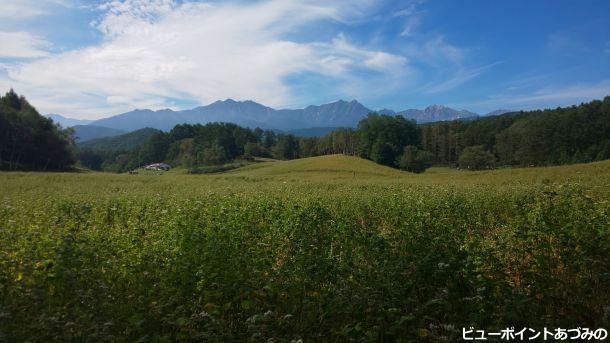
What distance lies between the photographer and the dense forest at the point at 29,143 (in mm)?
58031

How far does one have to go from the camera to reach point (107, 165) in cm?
13500

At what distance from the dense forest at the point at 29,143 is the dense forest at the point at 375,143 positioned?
0.43 ft

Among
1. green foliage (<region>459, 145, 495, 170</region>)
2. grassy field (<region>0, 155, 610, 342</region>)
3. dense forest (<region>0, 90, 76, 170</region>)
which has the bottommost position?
grassy field (<region>0, 155, 610, 342</region>)

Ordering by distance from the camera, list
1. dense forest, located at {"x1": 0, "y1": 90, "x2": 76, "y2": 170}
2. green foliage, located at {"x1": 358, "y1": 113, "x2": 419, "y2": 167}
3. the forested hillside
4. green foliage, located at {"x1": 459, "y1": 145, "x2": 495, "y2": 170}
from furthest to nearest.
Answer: green foliage, located at {"x1": 459, "y1": 145, "x2": 495, "y2": 170}, green foliage, located at {"x1": 358, "y1": 113, "x2": 419, "y2": 167}, the forested hillside, dense forest, located at {"x1": 0, "y1": 90, "x2": 76, "y2": 170}

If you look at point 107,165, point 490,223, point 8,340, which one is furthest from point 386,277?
point 107,165

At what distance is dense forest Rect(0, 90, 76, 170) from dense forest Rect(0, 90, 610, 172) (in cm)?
13

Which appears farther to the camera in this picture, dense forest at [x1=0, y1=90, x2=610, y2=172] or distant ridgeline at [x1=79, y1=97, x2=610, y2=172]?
distant ridgeline at [x1=79, y1=97, x2=610, y2=172]

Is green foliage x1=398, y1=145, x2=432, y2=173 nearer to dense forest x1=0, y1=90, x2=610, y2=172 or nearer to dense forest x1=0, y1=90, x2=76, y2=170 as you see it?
dense forest x1=0, y1=90, x2=610, y2=172

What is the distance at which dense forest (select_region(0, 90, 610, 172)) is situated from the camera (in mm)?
61941

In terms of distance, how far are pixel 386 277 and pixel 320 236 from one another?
3.14 m

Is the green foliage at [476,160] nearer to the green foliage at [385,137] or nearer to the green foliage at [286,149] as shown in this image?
the green foliage at [385,137]

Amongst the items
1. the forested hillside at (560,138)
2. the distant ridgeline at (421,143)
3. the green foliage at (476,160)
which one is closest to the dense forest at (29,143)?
the distant ridgeline at (421,143)

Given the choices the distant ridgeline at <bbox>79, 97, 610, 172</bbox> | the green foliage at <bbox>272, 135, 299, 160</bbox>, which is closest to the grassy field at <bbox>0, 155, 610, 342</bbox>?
the distant ridgeline at <bbox>79, 97, 610, 172</bbox>

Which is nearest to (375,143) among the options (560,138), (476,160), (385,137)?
(385,137)
